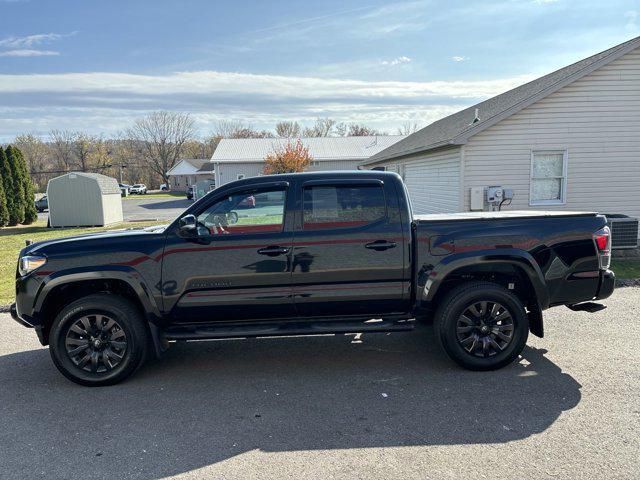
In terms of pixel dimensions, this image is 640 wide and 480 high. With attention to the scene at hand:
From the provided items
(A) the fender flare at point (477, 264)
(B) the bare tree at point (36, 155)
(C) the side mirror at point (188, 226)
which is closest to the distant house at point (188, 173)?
(B) the bare tree at point (36, 155)

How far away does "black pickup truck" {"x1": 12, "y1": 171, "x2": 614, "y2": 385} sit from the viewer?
4281 millimetres

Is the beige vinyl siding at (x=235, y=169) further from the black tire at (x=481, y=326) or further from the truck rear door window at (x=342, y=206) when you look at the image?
the black tire at (x=481, y=326)

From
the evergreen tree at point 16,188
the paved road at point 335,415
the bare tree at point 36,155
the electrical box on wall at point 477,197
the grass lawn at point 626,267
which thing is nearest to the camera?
the paved road at point 335,415

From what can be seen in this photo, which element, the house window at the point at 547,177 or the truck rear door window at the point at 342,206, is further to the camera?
the house window at the point at 547,177

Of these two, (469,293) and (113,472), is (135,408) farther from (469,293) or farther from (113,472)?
(469,293)

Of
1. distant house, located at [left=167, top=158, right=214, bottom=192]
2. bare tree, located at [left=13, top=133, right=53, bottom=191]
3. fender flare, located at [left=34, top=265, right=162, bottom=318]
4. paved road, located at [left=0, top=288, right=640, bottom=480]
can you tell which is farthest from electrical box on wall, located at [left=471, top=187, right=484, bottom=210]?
bare tree, located at [left=13, top=133, right=53, bottom=191]

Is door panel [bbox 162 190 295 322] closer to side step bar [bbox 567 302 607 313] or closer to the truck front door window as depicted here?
the truck front door window

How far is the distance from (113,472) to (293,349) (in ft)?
8.02

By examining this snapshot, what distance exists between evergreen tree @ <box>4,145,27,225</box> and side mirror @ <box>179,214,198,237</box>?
21762 millimetres

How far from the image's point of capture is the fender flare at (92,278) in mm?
4219

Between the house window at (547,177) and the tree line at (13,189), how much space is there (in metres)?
22.2

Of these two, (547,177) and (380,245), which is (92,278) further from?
(547,177)

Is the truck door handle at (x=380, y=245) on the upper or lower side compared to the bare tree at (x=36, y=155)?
lower

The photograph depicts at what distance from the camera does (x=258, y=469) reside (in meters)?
2.99
